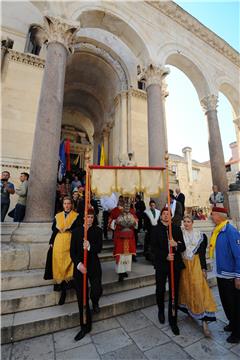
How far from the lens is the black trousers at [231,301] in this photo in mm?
2754

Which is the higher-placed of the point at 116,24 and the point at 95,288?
the point at 116,24

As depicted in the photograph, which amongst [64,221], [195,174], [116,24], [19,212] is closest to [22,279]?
[64,221]

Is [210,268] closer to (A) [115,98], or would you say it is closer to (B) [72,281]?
(B) [72,281]

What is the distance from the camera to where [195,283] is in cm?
309

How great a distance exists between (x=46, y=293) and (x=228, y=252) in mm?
3070

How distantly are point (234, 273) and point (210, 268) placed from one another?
301cm

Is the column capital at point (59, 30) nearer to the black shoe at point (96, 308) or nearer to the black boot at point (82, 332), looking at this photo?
the black shoe at point (96, 308)

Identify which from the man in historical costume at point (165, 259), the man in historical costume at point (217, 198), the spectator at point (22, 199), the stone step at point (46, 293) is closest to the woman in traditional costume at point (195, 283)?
the man in historical costume at point (165, 259)

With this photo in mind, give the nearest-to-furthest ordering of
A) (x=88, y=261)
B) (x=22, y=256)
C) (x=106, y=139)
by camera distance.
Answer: (x=88, y=261)
(x=22, y=256)
(x=106, y=139)

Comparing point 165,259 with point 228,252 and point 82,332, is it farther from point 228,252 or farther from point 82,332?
point 82,332

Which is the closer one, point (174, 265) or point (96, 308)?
point (96, 308)

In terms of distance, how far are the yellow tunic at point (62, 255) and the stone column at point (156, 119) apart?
413 centimetres

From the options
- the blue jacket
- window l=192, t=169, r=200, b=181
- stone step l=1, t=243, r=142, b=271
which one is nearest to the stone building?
stone step l=1, t=243, r=142, b=271

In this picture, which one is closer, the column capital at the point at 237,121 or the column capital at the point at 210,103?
the column capital at the point at 210,103
